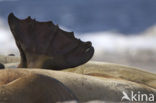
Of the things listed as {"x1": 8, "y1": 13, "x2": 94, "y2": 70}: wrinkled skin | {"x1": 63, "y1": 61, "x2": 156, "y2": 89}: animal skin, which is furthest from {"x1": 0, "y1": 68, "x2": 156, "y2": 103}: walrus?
{"x1": 63, "y1": 61, "x2": 156, "y2": 89}: animal skin

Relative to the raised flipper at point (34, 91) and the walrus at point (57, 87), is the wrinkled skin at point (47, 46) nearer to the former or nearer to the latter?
the walrus at point (57, 87)

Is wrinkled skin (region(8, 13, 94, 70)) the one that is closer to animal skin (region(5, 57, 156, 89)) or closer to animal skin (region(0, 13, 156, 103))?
animal skin (region(0, 13, 156, 103))

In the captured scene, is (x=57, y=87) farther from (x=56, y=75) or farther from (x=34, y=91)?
(x=56, y=75)

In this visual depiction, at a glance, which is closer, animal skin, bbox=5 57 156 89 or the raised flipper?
the raised flipper

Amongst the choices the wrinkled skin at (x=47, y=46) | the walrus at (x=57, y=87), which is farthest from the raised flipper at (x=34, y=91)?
the wrinkled skin at (x=47, y=46)

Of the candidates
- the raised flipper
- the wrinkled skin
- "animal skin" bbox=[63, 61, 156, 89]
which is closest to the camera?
the raised flipper

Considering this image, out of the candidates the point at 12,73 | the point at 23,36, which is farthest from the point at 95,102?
the point at 23,36

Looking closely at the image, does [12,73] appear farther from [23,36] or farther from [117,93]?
[23,36]

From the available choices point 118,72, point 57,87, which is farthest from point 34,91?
point 118,72
